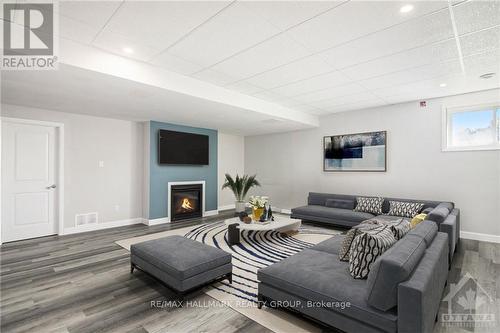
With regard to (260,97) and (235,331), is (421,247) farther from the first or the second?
(260,97)

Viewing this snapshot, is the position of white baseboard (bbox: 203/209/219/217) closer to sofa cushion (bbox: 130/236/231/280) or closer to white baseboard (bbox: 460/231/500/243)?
sofa cushion (bbox: 130/236/231/280)

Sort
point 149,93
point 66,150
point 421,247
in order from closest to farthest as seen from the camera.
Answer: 1. point 421,247
2. point 149,93
3. point 66,150

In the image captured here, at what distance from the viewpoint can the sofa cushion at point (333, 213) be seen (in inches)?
188

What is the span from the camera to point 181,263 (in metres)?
2.43

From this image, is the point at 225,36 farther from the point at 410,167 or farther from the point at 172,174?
the point at 410,167

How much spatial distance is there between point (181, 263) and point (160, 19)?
7.64 ft

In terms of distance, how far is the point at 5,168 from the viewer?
14.0ft

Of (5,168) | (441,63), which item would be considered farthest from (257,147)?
(5,168)

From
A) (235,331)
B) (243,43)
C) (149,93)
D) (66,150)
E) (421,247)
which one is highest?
(243,43)

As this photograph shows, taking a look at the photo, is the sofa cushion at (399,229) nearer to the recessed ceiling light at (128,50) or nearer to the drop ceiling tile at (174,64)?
the drop ceiling tile at (174,64)

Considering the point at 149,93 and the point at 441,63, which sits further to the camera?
the point at 149,93

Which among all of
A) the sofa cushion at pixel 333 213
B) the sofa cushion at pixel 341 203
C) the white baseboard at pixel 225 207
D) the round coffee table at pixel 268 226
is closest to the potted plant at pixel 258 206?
the round coffee table at pixel 268 226

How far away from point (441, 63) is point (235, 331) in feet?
13.0

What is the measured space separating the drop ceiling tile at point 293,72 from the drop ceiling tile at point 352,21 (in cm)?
46
